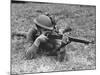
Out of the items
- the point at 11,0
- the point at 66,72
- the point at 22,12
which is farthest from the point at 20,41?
the point at 66,72

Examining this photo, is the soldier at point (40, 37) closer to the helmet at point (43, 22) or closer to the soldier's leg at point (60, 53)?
the helmet at point (43, 22)

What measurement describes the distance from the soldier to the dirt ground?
0.07 m

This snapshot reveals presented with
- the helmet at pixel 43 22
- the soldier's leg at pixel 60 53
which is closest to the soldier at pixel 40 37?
the helmet at pixel 43 22

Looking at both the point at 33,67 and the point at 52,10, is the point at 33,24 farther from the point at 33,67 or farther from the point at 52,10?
the point at 33,67

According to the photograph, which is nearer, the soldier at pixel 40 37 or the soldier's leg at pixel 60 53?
the soldier at pixel 40 37

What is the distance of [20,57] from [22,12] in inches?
24.5

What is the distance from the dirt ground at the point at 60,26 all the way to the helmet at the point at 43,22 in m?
0.07

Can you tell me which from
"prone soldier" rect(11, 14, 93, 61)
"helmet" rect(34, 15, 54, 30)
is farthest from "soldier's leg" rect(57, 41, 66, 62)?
"helmet" rect(34, 15, 54, 30)

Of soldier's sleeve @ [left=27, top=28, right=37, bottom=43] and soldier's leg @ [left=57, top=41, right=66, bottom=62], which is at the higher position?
soldier's sleeve @ [left=27, top=28, right=37, bottom=43]

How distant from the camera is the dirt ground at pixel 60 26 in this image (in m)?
2.49

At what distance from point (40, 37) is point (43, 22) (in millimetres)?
215

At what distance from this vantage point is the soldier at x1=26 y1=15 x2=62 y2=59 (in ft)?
8.38

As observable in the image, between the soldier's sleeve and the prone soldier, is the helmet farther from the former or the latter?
the soldier's sleeve

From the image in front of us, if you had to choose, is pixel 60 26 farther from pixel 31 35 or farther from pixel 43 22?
pixel 31 35
